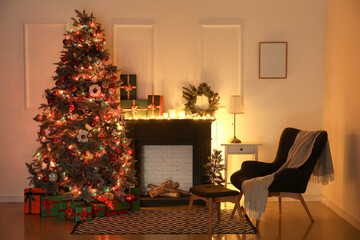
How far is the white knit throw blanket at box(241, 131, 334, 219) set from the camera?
4.49m

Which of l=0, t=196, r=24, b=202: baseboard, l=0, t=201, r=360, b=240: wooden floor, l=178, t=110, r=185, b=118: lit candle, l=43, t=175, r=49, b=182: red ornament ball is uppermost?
l=178, t=110, r=185, b=118: lit candle

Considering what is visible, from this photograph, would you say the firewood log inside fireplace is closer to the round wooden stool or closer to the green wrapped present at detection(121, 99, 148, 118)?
the green wrapped present at detection(121, 99, 148, 118)

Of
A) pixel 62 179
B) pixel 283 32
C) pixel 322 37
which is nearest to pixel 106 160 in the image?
pixel 62 179

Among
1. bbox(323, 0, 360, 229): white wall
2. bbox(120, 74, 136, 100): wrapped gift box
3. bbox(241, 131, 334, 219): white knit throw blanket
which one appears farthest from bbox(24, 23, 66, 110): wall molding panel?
bbox(323, 0, 360, 229): white wall

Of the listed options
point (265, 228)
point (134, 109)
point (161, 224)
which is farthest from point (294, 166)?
point (134, 109)

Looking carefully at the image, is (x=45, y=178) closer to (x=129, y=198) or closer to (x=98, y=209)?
(x=98, y=209)

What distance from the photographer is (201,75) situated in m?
5.89

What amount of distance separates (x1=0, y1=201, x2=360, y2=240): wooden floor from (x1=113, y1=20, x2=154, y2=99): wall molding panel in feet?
6.80

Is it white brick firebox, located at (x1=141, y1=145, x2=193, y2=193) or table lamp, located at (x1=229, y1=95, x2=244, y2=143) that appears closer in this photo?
table lamp, located at (x1=229, y1=95, x2=244, y2=143)

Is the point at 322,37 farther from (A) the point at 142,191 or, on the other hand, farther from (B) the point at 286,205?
(A) the point at 142,191

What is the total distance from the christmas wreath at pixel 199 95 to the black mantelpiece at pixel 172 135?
0.20 metres

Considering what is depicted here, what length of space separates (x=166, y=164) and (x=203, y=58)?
1516 mm

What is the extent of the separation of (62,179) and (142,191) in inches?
45.4

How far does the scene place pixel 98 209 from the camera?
504cm
